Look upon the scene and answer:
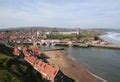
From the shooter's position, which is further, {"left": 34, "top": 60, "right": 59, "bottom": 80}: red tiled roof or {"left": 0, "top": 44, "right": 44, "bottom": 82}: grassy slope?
{"left": 34, "top": 60, "right": 59, "bottom": 80}: red tiled roof

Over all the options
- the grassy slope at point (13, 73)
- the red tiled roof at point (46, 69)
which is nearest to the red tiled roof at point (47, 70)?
the red tiled roof at point (46, 69)

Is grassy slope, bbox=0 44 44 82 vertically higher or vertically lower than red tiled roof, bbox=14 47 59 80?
higher

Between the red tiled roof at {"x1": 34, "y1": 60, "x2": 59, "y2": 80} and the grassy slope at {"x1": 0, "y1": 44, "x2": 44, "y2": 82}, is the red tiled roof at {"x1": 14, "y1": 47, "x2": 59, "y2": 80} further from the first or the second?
the grassy slope at {"x1": 0, "y1": 44, "x2": 44, "y2": 82}

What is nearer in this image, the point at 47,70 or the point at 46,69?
the point at 47,70

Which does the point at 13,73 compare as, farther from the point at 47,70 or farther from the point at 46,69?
the point at 46,69

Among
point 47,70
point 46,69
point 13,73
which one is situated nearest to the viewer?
point 13,73

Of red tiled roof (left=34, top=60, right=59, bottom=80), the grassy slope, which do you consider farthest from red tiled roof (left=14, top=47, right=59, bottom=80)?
the grassy slope

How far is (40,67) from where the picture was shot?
3616 centimetres

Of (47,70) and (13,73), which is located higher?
(13,73)

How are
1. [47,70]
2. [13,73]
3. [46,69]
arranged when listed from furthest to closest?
[46,69], [47,70], [13,73]

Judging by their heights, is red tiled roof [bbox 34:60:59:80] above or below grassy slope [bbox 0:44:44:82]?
below

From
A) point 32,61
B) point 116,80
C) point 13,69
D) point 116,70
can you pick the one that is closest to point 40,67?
point 32,61

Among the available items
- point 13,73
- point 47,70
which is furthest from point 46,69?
point 13,73

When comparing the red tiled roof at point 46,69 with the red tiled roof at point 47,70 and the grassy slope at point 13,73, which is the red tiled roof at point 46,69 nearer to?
the red tiled roof at point 47,70
